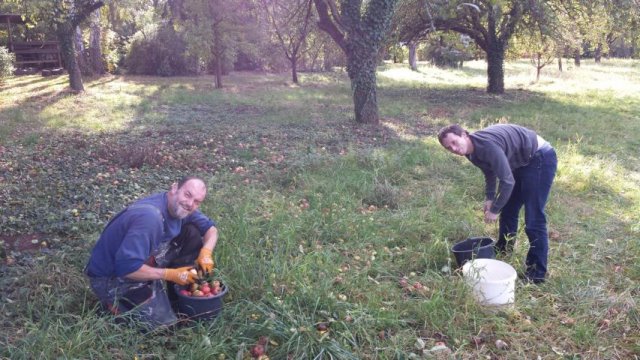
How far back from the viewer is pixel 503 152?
3.69 m

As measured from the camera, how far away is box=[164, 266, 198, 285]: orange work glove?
3188mm

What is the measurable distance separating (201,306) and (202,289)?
0.14 meters

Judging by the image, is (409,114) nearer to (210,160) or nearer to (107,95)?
(210,160)

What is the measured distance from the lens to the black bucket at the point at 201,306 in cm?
317

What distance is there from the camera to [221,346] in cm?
294

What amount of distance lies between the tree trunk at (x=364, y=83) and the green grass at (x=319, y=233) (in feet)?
1.38

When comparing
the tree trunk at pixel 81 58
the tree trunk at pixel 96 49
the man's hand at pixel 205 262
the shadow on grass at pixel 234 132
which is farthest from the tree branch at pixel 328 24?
the tree trunk at pixel 96 49

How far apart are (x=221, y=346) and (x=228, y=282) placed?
73 cm

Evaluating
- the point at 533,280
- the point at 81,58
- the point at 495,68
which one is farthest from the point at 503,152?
the point at 81,58

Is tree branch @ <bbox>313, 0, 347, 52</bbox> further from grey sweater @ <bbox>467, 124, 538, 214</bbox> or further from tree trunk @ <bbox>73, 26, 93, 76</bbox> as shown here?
tree trunk @ <bbox>73, 26, 93, 76</bbox>

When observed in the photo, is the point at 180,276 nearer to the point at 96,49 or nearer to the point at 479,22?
the point at 479,22

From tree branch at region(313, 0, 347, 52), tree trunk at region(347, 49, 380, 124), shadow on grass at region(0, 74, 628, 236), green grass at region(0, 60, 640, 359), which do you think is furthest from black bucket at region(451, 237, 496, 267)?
tree branch at region(313, 0, 347, 52)

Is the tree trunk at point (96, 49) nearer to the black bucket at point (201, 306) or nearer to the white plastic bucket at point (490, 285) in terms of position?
the black bucket at point (201, 306)

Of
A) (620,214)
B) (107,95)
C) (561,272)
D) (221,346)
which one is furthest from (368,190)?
(107,95)
